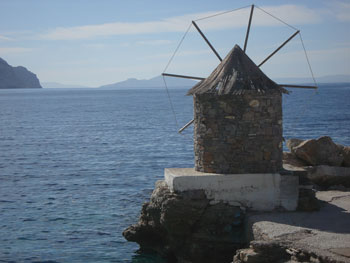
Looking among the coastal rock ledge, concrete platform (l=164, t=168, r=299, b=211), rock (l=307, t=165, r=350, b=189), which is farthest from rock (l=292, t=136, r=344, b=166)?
the coastal rock ledge

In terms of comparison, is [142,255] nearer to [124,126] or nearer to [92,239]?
[92,239]

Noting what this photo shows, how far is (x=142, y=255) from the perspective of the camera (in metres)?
14.5

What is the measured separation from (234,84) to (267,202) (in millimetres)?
3031

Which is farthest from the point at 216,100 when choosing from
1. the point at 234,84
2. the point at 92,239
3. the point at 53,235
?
the point at 53,235

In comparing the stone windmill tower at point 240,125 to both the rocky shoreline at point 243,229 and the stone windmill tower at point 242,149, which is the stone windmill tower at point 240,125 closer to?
the stone windmill tower at point 242,149

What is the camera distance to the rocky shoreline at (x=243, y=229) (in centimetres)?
1028

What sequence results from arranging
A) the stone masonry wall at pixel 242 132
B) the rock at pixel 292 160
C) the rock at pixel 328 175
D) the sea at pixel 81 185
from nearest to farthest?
the stone masonry wall at pixel 242 132 → the sea at pixel 81 185 → the rock at pixel 328 175 → the rock at pixel 292 160

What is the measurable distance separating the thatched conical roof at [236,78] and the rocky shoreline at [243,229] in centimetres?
237

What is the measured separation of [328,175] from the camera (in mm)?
15867

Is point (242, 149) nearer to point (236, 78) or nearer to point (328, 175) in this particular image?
point (236, 78)

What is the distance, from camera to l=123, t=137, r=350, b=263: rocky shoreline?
10281 mm

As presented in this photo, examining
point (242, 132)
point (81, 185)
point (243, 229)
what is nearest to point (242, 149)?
point (242, 132)

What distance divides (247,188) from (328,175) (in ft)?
13.8

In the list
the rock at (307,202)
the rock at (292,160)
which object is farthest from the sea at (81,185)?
the rock at (307,202)
